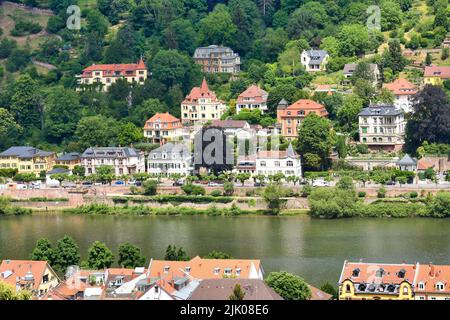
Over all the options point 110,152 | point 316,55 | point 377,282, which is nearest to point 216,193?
point 110,152

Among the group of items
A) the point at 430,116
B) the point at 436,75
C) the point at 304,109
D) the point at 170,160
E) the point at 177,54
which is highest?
the point at 177,54

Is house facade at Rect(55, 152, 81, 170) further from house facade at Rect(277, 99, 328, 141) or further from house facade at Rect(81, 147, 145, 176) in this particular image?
house facade at Rect(277, 99, 328, 141)

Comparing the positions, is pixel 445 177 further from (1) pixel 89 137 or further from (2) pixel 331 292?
(2) pixel 331 292

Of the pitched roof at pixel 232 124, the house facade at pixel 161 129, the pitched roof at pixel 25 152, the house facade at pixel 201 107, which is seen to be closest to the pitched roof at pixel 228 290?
the pitched roof at pixel 232 124

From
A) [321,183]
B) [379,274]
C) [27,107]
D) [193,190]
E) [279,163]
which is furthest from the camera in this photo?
[27,107]

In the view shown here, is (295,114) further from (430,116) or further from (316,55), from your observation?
(316,55)

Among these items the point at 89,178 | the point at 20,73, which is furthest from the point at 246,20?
the point at 89,178
